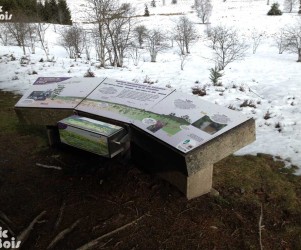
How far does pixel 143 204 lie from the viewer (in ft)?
11.9

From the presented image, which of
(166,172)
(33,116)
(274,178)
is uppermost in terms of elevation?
(33,116)

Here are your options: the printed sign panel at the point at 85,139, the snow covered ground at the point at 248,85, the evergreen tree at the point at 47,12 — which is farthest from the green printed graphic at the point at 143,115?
the evergreen tree at the point at 47,12

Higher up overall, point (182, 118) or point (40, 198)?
point (182, 118)

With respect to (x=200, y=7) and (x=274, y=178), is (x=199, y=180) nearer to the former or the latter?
(x=274, y=178)

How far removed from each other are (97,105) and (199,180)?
170 centimetres

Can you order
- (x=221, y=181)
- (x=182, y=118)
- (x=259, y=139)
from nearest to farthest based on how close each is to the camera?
(x=182, y=118) < (x=221, y=181) < (x=259, y=139)

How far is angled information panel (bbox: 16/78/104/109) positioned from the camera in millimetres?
4363

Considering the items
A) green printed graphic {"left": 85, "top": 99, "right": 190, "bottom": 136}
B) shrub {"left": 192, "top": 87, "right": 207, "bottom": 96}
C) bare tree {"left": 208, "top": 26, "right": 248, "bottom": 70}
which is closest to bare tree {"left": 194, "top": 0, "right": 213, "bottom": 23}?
bare tree {"left": 208, "top": 26, "right": 248, "bottom": 70}

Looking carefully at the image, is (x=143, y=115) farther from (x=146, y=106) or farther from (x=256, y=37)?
(x=256, y=37)

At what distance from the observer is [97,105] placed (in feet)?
13.7

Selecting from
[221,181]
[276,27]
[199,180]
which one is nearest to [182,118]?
[199,180]

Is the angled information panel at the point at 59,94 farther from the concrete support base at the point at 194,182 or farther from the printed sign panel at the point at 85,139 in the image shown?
the concrete support base at the point at 194,182

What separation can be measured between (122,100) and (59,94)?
1.07 m

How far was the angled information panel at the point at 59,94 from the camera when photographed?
4363 millimetres
